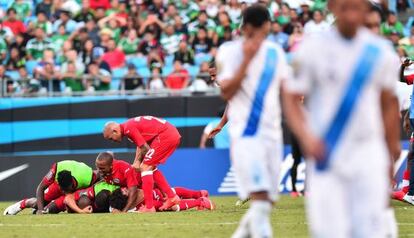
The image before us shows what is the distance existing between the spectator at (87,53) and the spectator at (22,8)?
8.22 feet

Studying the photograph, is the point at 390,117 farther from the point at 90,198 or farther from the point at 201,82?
the point at 201,82

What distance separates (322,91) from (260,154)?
219cm

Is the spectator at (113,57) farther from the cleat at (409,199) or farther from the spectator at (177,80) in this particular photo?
the cleat at (409,199)

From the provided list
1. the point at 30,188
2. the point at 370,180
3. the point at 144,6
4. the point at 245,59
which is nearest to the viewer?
the point at 370,180

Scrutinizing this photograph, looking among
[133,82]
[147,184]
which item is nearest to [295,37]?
[133,82]

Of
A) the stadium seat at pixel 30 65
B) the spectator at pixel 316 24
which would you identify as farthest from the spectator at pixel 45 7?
the spectator at pixel 316 24

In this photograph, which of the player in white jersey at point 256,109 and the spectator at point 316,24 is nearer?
Answer: the player in white jersey at point 256,109

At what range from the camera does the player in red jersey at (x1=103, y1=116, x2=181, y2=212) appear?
1570 cm

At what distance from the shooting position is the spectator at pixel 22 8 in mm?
27184

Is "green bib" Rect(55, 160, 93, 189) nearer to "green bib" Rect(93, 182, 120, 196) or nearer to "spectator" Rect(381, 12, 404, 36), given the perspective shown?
"green bib" Rect(93, 182, 120, 196)

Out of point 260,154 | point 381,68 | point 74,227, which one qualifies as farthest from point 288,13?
point 381,68

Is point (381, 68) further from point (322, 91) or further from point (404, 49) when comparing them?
point (404, 49)

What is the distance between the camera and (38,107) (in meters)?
23.5

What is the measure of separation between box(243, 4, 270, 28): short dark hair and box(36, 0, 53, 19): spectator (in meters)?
18.4
